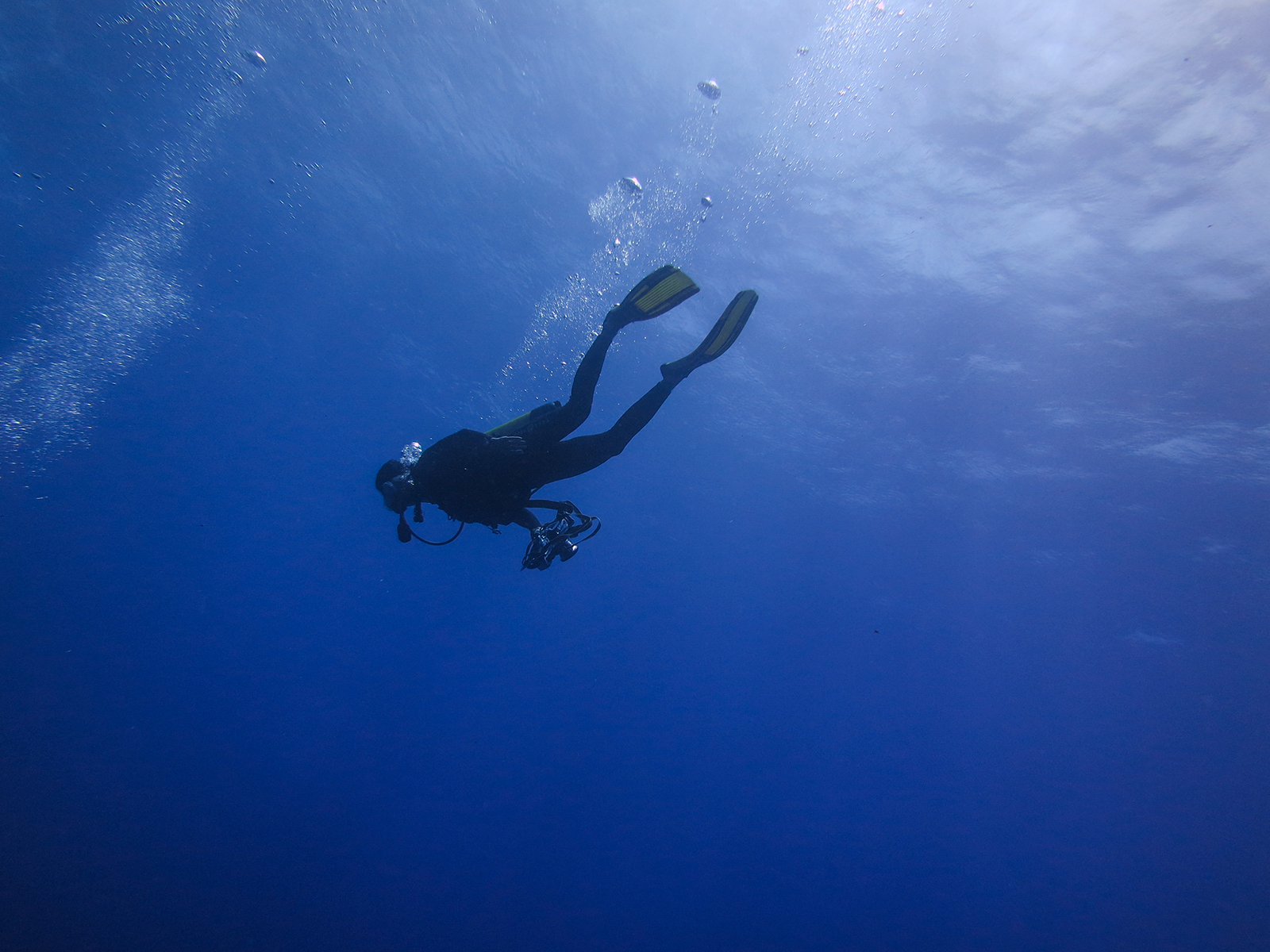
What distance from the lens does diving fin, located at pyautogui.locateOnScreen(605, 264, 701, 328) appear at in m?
4.62

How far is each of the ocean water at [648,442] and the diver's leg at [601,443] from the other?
25.7 ft

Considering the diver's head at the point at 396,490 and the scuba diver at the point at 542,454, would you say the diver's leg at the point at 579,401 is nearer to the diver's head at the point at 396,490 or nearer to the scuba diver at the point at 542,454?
the scuba diver at the point at 542,454

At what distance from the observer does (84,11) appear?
1213 cm

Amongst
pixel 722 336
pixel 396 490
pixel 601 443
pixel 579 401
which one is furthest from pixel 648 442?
pixel 396 490

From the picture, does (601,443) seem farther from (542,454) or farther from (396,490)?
(396,490)

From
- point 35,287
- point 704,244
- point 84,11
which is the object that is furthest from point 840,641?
point 35,287

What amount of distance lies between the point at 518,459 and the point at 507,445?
0.17 metres

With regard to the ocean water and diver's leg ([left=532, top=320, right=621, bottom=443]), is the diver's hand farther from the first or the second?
the ocean water

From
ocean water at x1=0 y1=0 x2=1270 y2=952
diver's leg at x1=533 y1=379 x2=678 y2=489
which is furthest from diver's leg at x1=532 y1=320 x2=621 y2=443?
ocean water at x1=0 y1=0 x2=1270 y2=952

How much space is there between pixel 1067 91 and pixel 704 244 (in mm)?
6964

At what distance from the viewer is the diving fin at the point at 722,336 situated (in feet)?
16.1

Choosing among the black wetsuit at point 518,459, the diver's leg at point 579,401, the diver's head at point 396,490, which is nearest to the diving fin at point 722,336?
the black wetsuit at point 518,459

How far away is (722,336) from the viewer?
16.5ft

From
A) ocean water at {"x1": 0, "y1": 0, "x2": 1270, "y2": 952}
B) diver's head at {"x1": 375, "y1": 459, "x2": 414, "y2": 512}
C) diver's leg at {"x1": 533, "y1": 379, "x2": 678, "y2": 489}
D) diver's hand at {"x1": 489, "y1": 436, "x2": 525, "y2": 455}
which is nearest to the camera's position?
diver's hand at {"x1": 489, "y1": 436, "x2": 525, "y2": 455}
